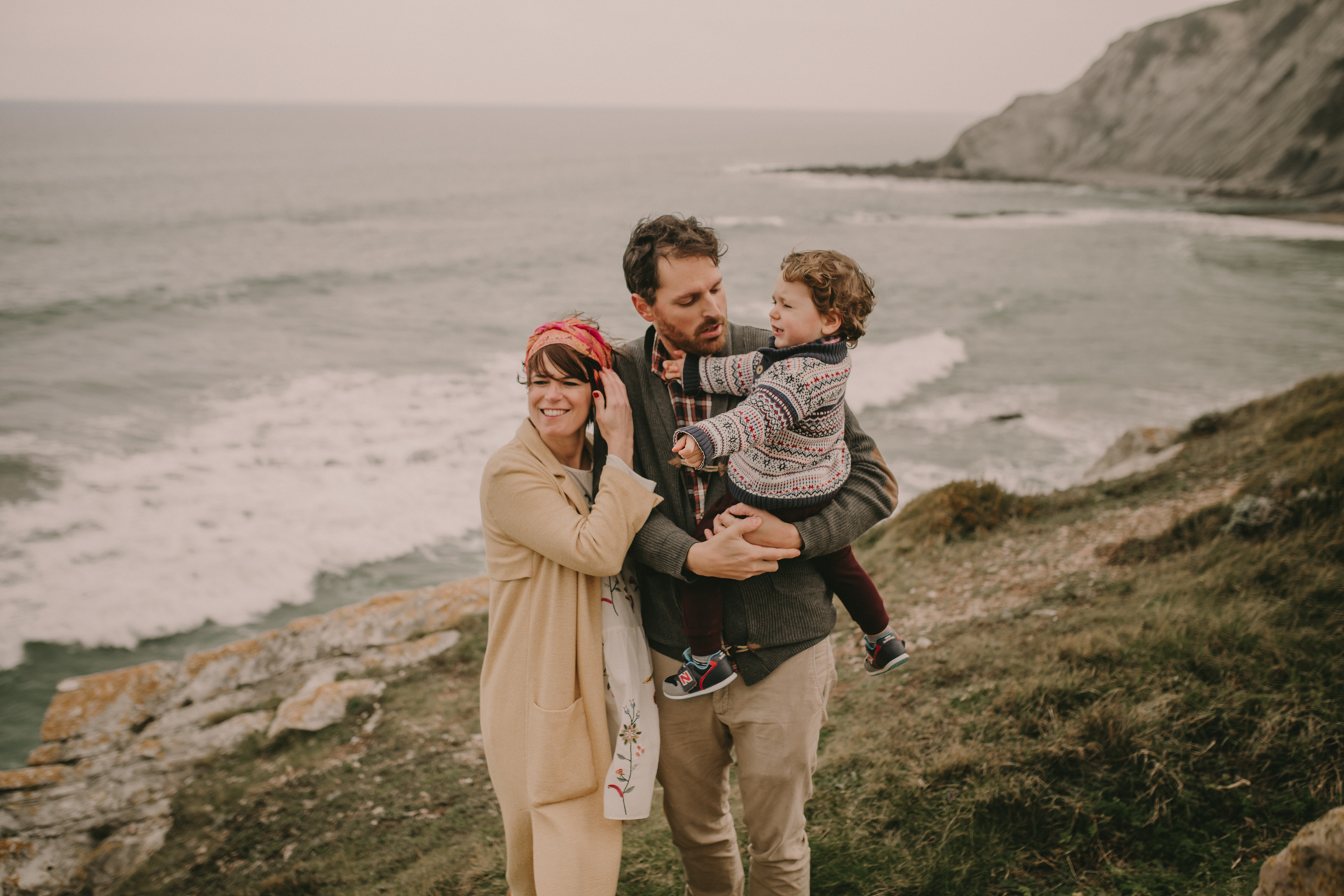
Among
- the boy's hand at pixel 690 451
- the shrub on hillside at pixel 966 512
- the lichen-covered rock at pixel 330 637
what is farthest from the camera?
the lichen-covered rock at pixel 330 637

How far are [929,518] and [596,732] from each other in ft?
17.9

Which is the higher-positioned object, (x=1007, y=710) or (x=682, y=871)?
(x=1007, y=710)

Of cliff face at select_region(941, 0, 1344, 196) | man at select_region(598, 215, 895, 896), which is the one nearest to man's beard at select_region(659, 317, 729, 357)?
man at select_region(598, 215, 895, 896)

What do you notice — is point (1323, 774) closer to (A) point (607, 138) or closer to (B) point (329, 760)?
(B) point (329, 760)

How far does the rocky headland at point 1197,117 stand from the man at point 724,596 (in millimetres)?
53918

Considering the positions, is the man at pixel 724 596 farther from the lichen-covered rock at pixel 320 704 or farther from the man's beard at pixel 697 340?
the lichen-covered rock at pixel 320 704

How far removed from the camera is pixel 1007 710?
3.89 meters

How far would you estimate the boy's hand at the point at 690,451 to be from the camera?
227 cm

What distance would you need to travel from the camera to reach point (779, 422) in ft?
7.75

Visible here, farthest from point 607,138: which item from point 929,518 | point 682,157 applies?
point 929,518

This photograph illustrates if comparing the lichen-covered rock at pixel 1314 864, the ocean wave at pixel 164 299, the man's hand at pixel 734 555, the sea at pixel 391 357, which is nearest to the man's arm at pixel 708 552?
the man's hand at pixel 734 555

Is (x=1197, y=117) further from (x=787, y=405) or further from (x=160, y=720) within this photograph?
(x=160, y=720)

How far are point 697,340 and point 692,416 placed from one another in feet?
0.85

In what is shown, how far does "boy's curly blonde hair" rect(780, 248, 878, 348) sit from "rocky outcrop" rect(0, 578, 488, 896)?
5604 millimetres
